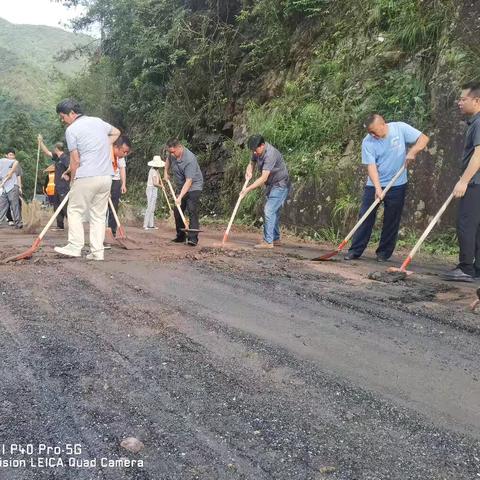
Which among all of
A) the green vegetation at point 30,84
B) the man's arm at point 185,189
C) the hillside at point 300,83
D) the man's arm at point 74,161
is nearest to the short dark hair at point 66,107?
the man's arm at point 74,161

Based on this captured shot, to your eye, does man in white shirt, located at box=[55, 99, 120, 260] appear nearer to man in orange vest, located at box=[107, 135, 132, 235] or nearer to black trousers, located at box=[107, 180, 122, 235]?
man in orange vest, located at box=[107, 135, 132, 235]

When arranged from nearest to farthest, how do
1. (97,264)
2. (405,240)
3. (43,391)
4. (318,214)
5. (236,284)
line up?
(43,391)
(236,284)
(97,264)
(405,240)
(318,214)

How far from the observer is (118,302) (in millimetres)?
4117

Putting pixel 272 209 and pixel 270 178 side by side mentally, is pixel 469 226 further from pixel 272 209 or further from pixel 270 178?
pixel 270 178

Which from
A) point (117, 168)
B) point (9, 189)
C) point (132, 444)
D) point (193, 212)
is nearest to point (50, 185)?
point (9, 189)

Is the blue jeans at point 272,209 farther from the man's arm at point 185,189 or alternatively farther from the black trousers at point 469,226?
the black trousers at point 469,226

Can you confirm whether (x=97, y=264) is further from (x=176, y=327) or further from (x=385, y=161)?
(x=385, y=161)

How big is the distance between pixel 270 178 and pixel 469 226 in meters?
3.18

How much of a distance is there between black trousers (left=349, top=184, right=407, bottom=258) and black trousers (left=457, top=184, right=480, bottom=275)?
118 cm

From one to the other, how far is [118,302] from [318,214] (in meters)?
5.82

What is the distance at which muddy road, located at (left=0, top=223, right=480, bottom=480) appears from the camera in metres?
2.00

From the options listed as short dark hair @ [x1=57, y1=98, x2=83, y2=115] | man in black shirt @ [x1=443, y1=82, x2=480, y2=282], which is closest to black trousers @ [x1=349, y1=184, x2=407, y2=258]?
man in black shirt @ [x1=443, y1=82, x2=480, y2=282]

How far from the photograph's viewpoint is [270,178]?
756 cm

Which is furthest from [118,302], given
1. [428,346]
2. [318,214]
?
[318,214]
